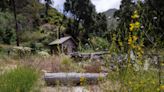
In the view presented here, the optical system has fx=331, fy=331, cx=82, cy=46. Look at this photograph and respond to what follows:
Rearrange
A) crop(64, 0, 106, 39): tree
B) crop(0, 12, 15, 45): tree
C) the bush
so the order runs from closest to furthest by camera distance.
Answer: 1. the bush
2. crop(0, 12, 15, 45): tree
3. crop(64, 0, 106, 39): tree

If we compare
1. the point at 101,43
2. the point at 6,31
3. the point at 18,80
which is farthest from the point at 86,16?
the point at 18,80

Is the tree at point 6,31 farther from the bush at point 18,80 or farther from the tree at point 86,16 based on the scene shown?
the bush at point 18,80

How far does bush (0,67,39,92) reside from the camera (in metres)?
4.68

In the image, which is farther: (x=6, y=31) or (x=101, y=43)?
(x=6, y=31)

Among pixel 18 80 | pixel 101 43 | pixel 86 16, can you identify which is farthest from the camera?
pixel 86 16

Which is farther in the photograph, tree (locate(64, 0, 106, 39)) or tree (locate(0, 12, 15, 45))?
tree (locate(64, 0, 106, 39))

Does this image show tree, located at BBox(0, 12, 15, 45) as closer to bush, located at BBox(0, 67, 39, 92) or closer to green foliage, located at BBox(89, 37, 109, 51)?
green foliage, located at BBox(89, 37, 109, 51)

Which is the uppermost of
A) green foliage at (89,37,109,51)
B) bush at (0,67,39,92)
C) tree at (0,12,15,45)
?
tree at (0,12,15,45)

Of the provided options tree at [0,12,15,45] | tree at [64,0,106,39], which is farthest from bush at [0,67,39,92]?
tree at [64,0,106,39]

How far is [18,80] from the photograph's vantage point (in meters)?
5.06

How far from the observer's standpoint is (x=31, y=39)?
Answer: 103ft

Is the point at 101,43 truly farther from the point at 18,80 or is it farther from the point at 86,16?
the point at 86,16

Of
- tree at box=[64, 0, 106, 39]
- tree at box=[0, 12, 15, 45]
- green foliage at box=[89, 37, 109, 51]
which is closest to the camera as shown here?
green foliage at box=[89, 37, 109, 51]

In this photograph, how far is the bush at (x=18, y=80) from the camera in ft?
15.4
